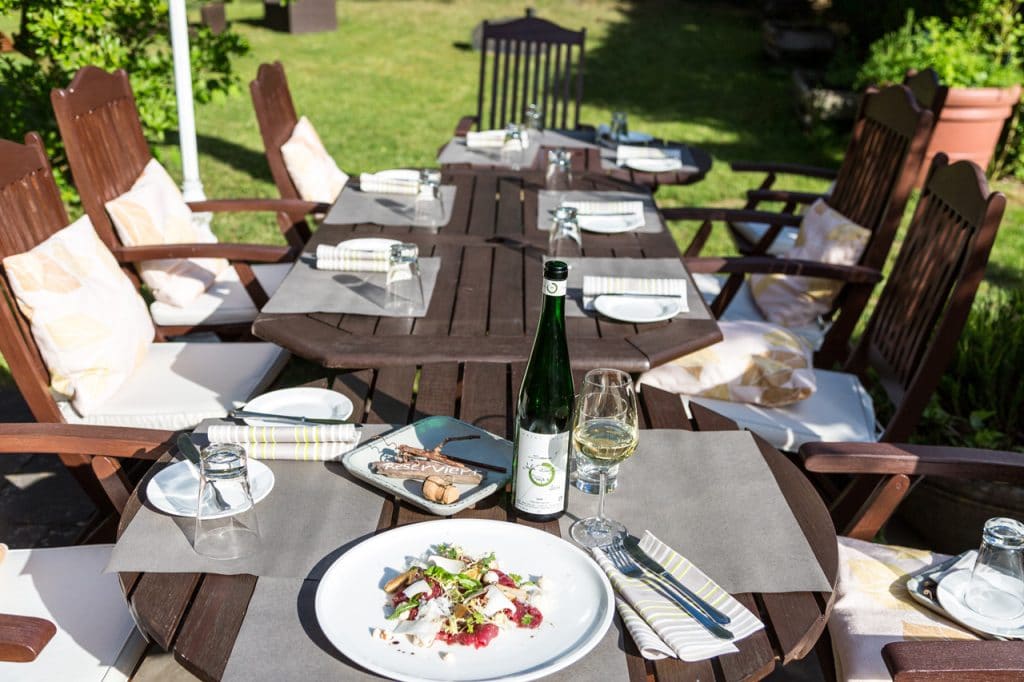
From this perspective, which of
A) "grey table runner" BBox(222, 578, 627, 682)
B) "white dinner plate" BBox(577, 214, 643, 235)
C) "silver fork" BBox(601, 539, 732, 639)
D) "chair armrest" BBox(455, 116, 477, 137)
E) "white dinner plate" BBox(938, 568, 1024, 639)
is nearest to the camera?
"grey table runner" BBox(222, 578, 627, 682)

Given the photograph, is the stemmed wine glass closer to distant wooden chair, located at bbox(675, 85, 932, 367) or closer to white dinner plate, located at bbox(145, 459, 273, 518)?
white dinner plate, located at bbox(145, 459, 273, 518)

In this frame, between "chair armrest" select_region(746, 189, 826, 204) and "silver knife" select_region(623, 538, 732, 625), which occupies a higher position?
"silver knife" select_region(623, 538, 732, 625)

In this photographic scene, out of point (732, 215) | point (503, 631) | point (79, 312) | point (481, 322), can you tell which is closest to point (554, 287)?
point (503, 631)

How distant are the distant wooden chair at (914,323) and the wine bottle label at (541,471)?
52.5 inches

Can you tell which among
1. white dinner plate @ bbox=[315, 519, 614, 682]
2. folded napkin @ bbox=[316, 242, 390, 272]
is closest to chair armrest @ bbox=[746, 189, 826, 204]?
folded napkin @ bbox=[316, 242, 390, 272]

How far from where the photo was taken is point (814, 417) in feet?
9.72

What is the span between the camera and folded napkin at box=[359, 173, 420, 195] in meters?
3.64

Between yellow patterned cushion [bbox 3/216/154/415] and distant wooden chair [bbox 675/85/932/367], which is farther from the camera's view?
distant wooden chair [bbox 675/85/932/367]

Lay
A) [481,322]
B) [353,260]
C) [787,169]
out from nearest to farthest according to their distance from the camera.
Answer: [481,322] < [353,260] < [787,169]

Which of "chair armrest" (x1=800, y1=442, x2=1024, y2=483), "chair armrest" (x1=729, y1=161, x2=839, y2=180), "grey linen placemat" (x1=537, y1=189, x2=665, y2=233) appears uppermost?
"chair armrest" (x1=800, y1=442, x2=1024, y2=483)

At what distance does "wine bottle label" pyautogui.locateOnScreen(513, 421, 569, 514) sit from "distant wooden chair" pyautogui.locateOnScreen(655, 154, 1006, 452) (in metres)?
A: 1.33

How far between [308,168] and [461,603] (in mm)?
3138

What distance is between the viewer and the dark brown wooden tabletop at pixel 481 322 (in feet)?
7.69

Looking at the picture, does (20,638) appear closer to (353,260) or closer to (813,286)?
(353,260)
